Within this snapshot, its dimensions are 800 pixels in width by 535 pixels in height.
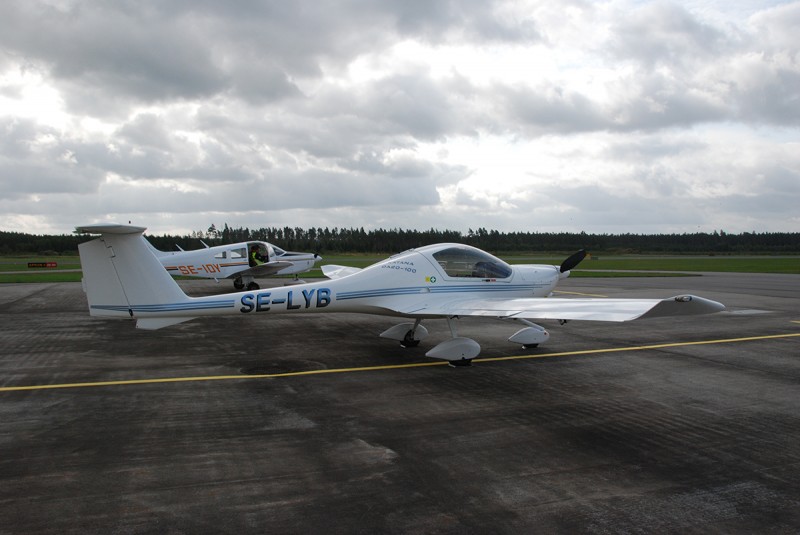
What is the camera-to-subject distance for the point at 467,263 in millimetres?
10992

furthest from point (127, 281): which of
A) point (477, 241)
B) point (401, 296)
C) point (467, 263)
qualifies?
point (477, 241)

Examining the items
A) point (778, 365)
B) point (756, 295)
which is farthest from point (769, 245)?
point (778, 365)

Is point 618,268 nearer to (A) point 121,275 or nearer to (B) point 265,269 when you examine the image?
(B) point 265,269

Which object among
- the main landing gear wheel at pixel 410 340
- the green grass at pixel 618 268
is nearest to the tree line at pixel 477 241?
the green grass at pixel 618 268

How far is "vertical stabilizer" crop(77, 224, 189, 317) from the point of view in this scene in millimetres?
8180

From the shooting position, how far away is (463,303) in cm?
1042

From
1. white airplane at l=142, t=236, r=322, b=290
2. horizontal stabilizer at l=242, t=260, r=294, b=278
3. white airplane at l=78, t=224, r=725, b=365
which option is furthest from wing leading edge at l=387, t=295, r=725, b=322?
horizontal stabilizer at l=242, t=260, r=294, b=278

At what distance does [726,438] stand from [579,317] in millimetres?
2467

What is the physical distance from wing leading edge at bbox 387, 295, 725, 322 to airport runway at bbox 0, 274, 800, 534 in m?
1.06

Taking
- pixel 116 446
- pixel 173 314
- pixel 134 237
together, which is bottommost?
pixel 116 446

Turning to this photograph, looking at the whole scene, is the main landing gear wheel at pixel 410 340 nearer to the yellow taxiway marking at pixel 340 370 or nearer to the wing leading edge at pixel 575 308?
the wing leading edge at pixel 575 308

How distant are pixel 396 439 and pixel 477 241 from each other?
355 feet

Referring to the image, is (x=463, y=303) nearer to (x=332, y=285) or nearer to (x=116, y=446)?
(x=332, y=285)

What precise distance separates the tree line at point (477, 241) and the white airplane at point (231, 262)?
2562 inches
